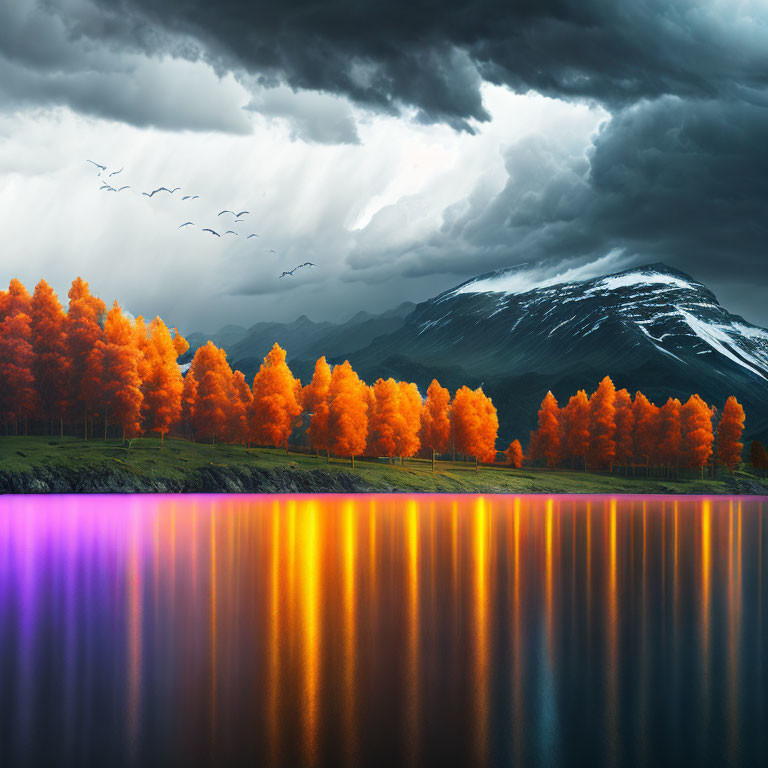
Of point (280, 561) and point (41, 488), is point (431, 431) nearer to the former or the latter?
point (41, 488)

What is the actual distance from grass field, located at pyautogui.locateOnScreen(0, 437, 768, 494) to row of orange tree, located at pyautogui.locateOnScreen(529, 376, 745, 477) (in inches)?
181

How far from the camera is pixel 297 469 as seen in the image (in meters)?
123

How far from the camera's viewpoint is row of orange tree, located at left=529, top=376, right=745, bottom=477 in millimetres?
161375

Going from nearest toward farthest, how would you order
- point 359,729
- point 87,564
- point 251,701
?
1. point 359,729
2. point 251,701
3. point 87,564

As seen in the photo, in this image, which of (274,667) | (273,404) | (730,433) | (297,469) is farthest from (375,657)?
(730,433)

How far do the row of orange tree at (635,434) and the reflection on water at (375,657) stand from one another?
128 metres

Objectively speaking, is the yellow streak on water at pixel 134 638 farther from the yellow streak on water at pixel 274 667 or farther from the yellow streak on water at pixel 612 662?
the yellow streak on water at pixel 612 662

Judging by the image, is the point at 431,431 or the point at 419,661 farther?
the point at 431,431

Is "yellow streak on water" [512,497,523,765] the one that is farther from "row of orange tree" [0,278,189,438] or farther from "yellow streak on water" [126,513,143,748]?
"row of orange tree" [0,278,189,438]

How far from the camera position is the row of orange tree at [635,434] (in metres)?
161

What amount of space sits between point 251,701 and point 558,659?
7.24m

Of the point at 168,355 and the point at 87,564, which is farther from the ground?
the point at 168,355

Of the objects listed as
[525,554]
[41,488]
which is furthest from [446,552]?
[41,488]

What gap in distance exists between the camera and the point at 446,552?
3944cm
